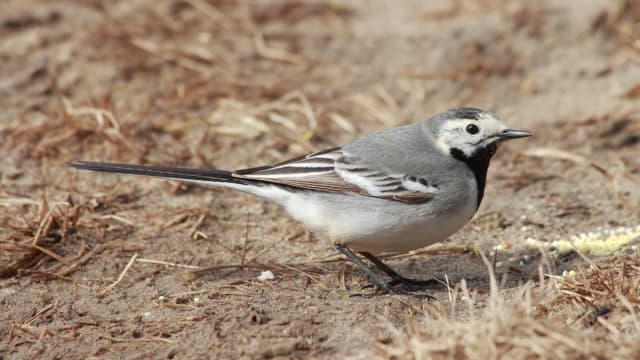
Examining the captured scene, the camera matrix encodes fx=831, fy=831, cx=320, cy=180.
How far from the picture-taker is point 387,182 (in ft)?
17.8

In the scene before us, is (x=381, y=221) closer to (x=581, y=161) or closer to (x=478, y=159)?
(x=478, y=159)

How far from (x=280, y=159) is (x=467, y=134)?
7.91 ft

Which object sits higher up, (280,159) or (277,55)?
(277,55)

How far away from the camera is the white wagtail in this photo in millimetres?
5242

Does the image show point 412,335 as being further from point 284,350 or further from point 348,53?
point 348,53

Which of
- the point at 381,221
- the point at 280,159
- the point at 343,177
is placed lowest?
the point at 280,159

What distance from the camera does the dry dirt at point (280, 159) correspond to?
15.2 ft

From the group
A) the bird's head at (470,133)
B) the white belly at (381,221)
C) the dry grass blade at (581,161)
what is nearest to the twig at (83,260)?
the white belly at (381,221)

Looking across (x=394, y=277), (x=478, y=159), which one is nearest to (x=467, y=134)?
(x=478, y=159)

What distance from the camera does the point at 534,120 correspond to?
322 inches

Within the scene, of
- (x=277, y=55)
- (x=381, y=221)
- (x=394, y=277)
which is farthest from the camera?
(x=277, y=55)

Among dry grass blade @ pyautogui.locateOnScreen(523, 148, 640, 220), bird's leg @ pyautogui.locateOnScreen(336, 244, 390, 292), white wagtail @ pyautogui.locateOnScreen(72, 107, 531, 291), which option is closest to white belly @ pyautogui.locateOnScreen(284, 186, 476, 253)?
white wagtail @ pyautogui.locateOnScreen(72, 107, 531, 291)

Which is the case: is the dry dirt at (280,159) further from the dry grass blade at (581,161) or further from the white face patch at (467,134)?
the white face patch at (467,134)

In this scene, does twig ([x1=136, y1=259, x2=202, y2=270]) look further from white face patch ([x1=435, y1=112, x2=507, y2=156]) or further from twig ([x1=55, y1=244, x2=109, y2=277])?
white face patch ([x1=435, y1=112, x2=507, y2=156])
